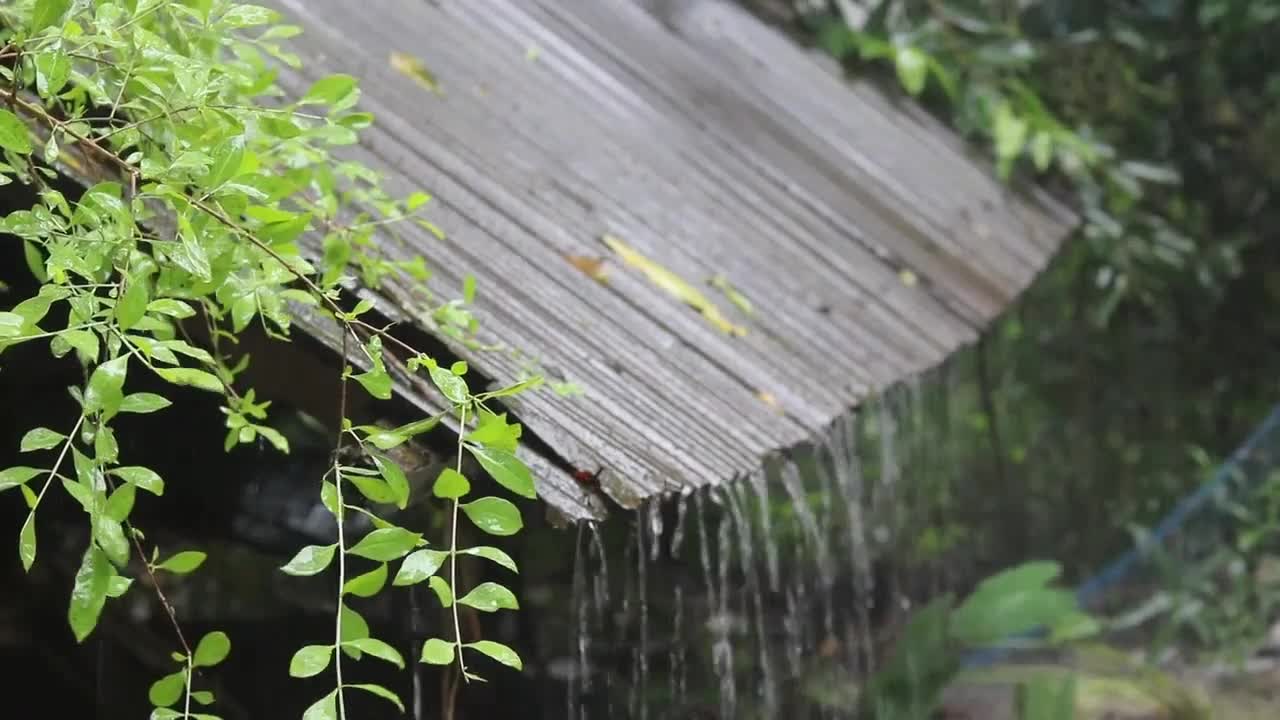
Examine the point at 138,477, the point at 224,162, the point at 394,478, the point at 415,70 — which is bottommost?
the point at 415,70

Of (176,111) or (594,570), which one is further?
(594,570)

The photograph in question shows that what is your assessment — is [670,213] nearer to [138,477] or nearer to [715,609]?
[715,609]

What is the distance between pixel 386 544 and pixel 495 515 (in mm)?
134

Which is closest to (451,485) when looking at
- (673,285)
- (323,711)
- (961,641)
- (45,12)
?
(323,711)

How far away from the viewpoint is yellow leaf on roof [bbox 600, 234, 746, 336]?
112 inches

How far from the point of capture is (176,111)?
1.66m

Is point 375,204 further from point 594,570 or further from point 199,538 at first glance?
point 199,538

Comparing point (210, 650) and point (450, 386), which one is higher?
point (450, 386)

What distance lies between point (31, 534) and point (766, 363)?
171cm

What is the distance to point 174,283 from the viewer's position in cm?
161

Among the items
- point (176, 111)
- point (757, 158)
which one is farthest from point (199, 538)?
point (176, 111)

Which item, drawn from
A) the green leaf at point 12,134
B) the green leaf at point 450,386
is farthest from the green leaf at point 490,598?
the green leaf at point 12,134

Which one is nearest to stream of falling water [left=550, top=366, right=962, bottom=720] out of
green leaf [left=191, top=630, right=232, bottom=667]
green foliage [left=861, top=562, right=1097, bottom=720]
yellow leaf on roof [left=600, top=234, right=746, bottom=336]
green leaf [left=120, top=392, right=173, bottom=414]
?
green foliage [left=861, top=562, right=1097, bottom=720]

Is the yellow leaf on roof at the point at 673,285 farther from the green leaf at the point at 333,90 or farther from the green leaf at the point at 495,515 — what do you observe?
the green leaf at the point at 495,515
